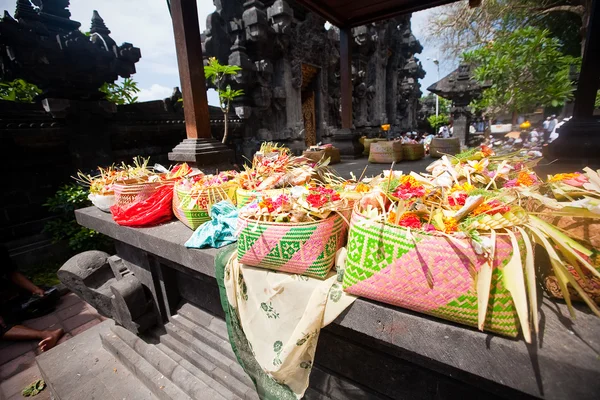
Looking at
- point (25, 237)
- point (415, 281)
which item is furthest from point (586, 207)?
point (25, 237)

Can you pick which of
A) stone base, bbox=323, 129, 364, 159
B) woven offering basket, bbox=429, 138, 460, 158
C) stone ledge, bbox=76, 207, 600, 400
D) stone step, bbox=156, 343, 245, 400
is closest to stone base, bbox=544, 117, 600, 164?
woven offering basket, bbox=429, 138, 460, 158

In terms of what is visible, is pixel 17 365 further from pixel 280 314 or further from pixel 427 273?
pixel 427 273

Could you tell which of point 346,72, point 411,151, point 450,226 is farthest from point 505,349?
point 346,72

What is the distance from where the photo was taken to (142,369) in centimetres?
235

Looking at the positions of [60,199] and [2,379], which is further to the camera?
[60,199]

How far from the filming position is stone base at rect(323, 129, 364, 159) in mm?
6277

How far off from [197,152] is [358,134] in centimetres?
437

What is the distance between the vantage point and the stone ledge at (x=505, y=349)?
0.87 meters

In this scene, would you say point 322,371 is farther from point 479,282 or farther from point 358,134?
point 358,134

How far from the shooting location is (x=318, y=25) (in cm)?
1039

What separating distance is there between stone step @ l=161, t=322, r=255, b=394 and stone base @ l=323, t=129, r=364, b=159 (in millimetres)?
5005

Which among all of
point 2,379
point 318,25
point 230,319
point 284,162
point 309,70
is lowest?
point 2,379

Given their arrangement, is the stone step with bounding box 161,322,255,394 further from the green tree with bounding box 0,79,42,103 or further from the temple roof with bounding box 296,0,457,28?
the green tree with bounding box 0,79,42,103

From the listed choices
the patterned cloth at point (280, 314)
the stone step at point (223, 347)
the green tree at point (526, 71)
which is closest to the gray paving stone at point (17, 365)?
the stone step at point (223, 347)
